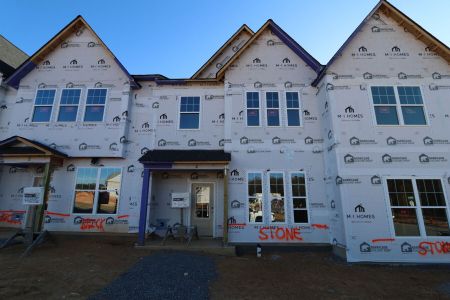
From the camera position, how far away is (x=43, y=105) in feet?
39.9

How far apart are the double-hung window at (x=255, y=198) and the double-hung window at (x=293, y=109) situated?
2993 mm

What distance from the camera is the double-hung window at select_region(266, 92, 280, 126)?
1132 centimetres

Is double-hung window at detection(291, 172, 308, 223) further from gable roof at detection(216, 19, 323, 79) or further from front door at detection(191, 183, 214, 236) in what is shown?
gable roof at detection(216, 19, 323, 79)

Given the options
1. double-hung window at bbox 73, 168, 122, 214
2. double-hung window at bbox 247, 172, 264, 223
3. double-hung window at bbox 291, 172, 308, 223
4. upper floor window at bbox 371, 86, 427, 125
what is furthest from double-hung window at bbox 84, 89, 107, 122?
upper floor window at bbox 371, 86, 427, 125

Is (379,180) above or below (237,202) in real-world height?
above

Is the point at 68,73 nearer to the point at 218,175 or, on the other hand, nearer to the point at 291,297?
the point at 218,175

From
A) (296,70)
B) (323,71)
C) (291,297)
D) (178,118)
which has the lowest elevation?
(291,297)

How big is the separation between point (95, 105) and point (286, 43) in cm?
1018

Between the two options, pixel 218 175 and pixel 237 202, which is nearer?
pixel 237 202

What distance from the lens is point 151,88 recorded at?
1259 centimetres

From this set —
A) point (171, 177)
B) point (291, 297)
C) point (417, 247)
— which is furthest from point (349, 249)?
point (171, 177)

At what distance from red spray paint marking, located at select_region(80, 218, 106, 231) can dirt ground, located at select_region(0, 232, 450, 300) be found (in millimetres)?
1349

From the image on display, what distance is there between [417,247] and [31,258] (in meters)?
13.5

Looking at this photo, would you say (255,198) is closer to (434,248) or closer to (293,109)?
(293,109)
